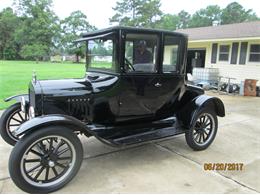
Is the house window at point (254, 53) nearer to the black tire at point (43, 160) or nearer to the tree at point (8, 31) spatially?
the black tire at point (43, 160)

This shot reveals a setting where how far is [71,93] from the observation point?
10.2ft

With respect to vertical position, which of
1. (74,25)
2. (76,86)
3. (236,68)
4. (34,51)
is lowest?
(76,86)

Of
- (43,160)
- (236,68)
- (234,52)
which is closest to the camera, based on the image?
(43,160)

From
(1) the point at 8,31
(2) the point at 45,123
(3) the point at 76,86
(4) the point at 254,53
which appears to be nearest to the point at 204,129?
(3) the point at 76,86

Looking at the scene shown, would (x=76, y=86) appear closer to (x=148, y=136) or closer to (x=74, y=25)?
(x=148, y=136)

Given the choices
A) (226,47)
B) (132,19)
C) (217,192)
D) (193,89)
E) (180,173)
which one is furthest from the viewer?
(132,19)

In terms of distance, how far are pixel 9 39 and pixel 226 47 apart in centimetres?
4542

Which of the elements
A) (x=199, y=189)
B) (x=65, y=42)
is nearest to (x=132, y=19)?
(x=65, y=42)

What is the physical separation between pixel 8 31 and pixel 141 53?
168ft

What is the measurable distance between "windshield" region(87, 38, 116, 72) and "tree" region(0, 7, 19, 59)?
46622mm

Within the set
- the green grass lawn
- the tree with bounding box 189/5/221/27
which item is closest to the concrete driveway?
the green grass lawn

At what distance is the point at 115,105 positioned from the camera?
3.29 metres

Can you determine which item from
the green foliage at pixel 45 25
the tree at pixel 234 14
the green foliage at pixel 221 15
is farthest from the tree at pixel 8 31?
the tree at pixel 234 14

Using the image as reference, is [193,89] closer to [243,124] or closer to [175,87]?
[175,87]
